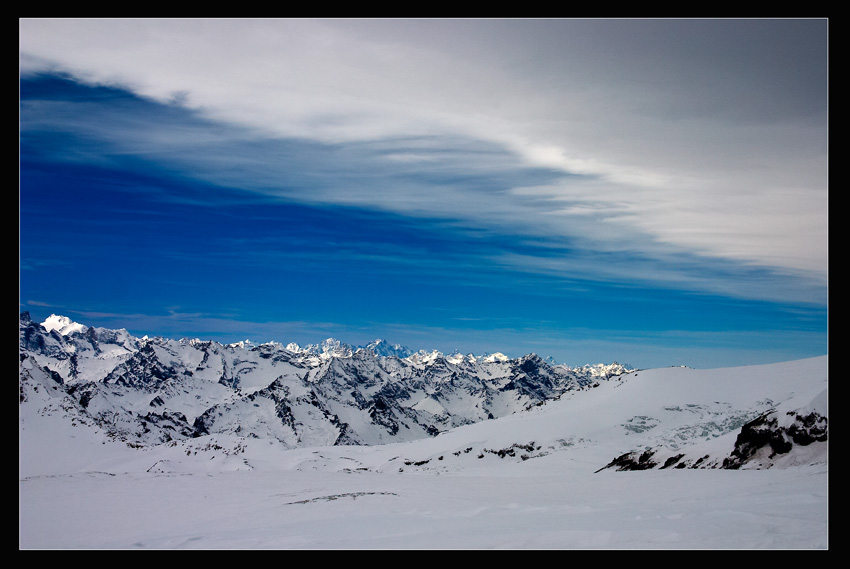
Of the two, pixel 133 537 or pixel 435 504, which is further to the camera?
pixel 435 504

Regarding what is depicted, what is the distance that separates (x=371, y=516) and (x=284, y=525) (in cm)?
193

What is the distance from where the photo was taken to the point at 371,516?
13.0 m

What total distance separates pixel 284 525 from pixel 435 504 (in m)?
4.21

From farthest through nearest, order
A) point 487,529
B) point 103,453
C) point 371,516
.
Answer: point 103,453 → point 371,516 → point 487,529

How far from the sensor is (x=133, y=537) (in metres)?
11.7
